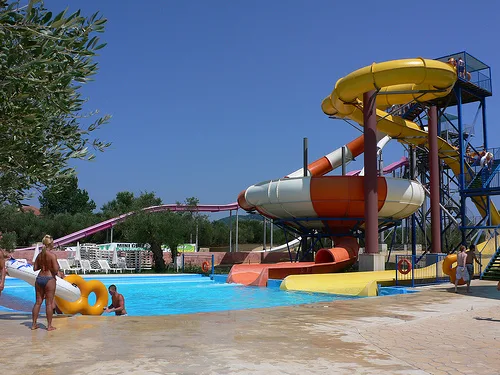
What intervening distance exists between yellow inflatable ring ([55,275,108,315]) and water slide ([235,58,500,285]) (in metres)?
8.72

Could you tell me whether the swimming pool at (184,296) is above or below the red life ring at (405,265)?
below

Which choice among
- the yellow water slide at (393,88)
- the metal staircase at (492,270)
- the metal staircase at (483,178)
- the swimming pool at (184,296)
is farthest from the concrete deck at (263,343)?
the metal staircase at (483,178)

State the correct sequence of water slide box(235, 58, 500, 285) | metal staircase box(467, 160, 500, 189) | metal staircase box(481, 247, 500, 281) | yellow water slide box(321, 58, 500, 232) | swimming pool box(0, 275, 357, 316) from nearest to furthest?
1. swimming pool box(0, 275, 357, 316)
2. metal staircase box(481, 247, 500, 281)
3. yellow water slide box(321, 58, 500, 232)
4. water slide box(235, 58, 500, 285)
5. metal staircase box(467, 160, 500, 189)

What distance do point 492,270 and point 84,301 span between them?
46.3 ft

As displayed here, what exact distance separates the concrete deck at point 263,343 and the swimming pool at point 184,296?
4.55 metres

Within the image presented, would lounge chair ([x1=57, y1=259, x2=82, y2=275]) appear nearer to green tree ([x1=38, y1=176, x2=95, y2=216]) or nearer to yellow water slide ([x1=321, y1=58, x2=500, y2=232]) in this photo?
yellow water slide ([x1=321, y1=58, x2=500, y2=232])

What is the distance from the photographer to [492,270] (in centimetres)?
1794

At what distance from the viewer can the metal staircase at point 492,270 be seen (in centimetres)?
1766

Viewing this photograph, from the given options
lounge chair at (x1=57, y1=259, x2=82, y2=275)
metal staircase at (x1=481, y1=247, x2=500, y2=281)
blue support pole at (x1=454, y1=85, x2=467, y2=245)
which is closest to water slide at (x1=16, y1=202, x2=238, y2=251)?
lounge chair at (x1=57, y1=259, x2=82, y2=275)

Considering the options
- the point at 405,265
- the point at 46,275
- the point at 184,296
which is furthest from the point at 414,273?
the point at 46,275

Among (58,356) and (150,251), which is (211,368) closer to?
(58,356)

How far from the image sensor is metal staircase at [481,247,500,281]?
58.0 ft

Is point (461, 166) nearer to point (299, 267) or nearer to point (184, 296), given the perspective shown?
point (299, 267)

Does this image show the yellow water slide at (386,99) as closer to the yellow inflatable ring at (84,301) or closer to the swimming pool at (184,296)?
the swimming pool at (184,296)
